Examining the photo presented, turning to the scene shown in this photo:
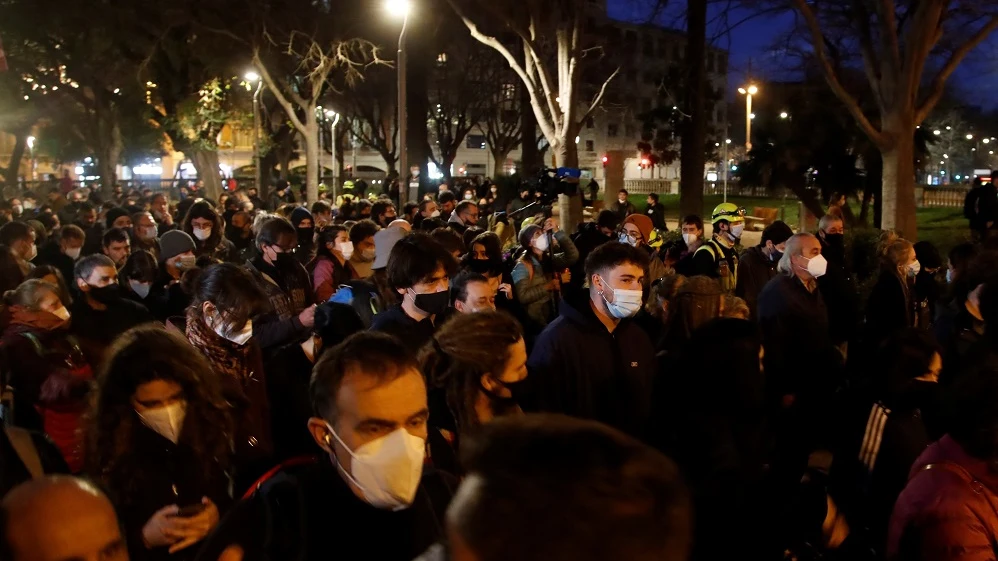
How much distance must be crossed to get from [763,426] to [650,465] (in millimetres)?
3434

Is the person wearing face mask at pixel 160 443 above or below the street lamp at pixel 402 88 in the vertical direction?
below

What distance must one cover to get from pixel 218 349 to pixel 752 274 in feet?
18.1

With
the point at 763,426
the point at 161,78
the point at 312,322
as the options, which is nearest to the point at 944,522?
the point at 763,426

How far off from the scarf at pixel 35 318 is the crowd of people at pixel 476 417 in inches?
0.9

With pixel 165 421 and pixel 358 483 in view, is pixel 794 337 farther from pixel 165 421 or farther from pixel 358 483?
pixel 358 483

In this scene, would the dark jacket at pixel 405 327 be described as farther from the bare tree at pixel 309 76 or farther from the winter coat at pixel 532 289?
the bare tree at pixel 309 76

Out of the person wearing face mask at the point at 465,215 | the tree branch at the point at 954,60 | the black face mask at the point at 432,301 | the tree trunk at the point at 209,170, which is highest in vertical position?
the tree branch at the point at 954,60

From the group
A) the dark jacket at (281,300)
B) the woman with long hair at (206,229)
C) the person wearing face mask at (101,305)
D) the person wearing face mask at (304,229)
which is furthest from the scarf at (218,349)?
the woman with long hair at (206,229)

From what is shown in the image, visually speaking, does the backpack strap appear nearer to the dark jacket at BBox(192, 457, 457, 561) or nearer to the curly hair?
the dark jacket at BBox(192, 457, 457, 561)

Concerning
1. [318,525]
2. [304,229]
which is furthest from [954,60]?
[318,525]

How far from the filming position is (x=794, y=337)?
6.54m

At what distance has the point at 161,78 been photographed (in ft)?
97.3

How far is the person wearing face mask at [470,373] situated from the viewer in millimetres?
4008

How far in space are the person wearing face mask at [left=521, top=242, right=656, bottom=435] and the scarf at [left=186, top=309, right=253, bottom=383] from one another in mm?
1349
